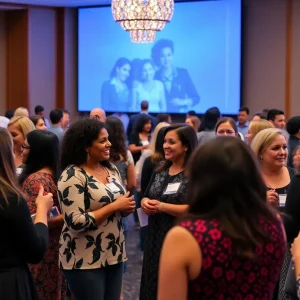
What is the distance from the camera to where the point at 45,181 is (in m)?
3.93

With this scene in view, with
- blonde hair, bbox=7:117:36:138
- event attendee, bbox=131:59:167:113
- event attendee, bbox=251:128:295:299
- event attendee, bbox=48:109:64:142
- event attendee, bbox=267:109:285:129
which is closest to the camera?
event attendee, bbox=251:128:295:299

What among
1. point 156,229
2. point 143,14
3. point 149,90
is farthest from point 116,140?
point 149,90

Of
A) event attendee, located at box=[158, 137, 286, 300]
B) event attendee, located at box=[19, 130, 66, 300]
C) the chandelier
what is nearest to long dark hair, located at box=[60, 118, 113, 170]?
event attendee, located at box=[19, 130, 66, 300]

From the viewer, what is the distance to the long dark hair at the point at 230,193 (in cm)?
201

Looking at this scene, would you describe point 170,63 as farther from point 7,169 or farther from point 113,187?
point 7,169

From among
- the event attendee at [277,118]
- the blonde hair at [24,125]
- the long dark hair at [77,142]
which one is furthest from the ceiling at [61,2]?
the long dark hair at [77,142]

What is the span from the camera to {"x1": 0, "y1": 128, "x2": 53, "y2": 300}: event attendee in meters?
2.72

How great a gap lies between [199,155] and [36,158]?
6.86 feet

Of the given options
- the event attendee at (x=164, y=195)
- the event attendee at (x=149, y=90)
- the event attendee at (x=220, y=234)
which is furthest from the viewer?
the event attendee at (x=149, y=90)

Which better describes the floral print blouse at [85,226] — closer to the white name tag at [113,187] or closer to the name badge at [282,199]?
the white name tag at [113,187]

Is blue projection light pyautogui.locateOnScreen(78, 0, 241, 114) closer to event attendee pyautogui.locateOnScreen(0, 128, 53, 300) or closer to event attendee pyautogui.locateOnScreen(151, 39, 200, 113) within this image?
event attendee pyautogui.locateOnScreen(151, 39, 200, 113)

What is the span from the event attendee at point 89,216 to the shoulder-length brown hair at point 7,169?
35.9 inches

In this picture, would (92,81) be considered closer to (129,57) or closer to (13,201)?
(129,57)

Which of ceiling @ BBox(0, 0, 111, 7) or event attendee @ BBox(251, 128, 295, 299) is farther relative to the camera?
ceiling @ BBox(0, 0, 111, 7)
